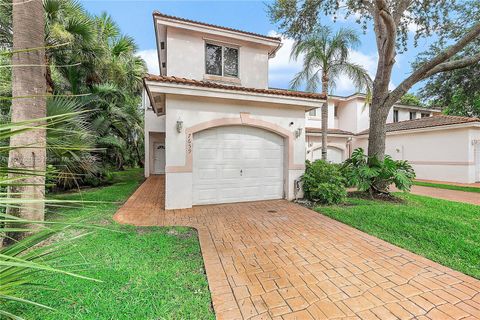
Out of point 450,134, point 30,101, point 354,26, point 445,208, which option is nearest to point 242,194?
point 30,101

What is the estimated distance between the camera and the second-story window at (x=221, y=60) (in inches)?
440

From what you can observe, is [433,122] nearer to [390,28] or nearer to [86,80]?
[390,28]

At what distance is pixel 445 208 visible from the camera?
25.8 ft

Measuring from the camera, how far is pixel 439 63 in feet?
27.2

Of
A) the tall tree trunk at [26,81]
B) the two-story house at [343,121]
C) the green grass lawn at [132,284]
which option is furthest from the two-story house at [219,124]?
the two-story house at [343,121]

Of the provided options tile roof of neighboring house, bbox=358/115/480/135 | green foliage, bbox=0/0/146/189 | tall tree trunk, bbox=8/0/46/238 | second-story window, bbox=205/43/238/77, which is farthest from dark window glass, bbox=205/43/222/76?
tile roof of neighboring house, bbox=358/115/480/135

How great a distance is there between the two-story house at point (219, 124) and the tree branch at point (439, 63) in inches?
125

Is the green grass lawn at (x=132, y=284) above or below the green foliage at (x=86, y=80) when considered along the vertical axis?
below

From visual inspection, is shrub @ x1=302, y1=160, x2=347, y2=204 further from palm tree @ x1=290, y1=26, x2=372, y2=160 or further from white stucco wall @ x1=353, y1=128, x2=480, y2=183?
white stucco wall @ x1=353, y1=128, x2=480, y2=183

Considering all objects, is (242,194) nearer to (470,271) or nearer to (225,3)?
(470,271)

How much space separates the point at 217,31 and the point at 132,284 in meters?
10.7

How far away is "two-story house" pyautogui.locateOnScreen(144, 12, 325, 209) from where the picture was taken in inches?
294

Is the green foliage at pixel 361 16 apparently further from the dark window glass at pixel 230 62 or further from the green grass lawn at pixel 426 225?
the green grass lawn at pixel 426 225

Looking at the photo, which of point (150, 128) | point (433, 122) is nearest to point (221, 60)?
point (150, 128)
